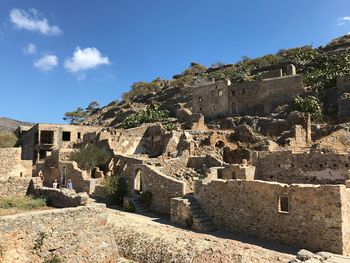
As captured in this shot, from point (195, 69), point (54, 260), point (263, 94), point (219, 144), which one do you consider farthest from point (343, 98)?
point (195, 69)

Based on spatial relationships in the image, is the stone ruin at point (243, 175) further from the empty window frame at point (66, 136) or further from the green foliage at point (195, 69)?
the green foliage at point (195, 69)

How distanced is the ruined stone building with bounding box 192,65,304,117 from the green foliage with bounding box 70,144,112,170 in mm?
21280

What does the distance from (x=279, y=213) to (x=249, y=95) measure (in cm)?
3177

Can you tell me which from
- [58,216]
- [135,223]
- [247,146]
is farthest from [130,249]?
[247,146]

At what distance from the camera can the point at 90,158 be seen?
25828 mm

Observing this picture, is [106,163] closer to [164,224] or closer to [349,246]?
[164,224]

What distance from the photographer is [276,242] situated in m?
12.8

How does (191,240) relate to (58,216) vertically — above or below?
below

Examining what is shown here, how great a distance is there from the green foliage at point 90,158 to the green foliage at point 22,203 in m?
12.0

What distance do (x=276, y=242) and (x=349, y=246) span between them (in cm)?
249

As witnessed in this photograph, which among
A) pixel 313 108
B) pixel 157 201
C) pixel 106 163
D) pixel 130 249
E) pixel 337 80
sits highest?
pixel 337 80

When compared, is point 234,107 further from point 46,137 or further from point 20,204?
point 20,204

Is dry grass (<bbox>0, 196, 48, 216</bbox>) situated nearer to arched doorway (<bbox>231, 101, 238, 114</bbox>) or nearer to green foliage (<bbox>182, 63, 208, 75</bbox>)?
arched doorway (<bbox>231, 101, 238, 114</bbox>)

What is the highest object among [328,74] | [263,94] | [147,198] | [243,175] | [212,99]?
[328,74]
